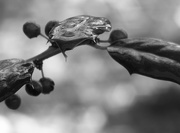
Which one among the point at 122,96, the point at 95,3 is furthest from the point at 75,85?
the point at 95,3

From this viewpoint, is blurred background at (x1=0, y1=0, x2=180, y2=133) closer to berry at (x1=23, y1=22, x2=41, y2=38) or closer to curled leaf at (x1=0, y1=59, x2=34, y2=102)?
berry at (x1=23, y1=22, x2=41, y2=38)

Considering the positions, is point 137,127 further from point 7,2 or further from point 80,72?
point 7,2

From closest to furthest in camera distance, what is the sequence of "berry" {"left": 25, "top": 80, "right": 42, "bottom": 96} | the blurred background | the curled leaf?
1. the curled leaf
2. "berry" {"left": 25, "top": 80, "right": 42, "bottom": 96}
3. the blurred background

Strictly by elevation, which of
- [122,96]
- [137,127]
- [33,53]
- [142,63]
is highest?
[142,63]

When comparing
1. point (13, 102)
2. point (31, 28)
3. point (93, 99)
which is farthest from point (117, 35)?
point (93, 99)

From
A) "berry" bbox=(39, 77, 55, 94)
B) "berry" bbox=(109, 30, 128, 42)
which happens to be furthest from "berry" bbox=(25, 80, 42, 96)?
"berry" bbox=(109, 30, 128, 42)

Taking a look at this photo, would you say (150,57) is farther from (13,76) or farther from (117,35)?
(13,76)

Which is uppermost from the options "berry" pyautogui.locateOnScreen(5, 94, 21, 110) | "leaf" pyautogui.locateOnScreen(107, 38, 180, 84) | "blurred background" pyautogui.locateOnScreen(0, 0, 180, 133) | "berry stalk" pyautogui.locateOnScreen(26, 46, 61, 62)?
"berry stalk" pyautogui.locateOnScreen(26, 46, 61, 62)
